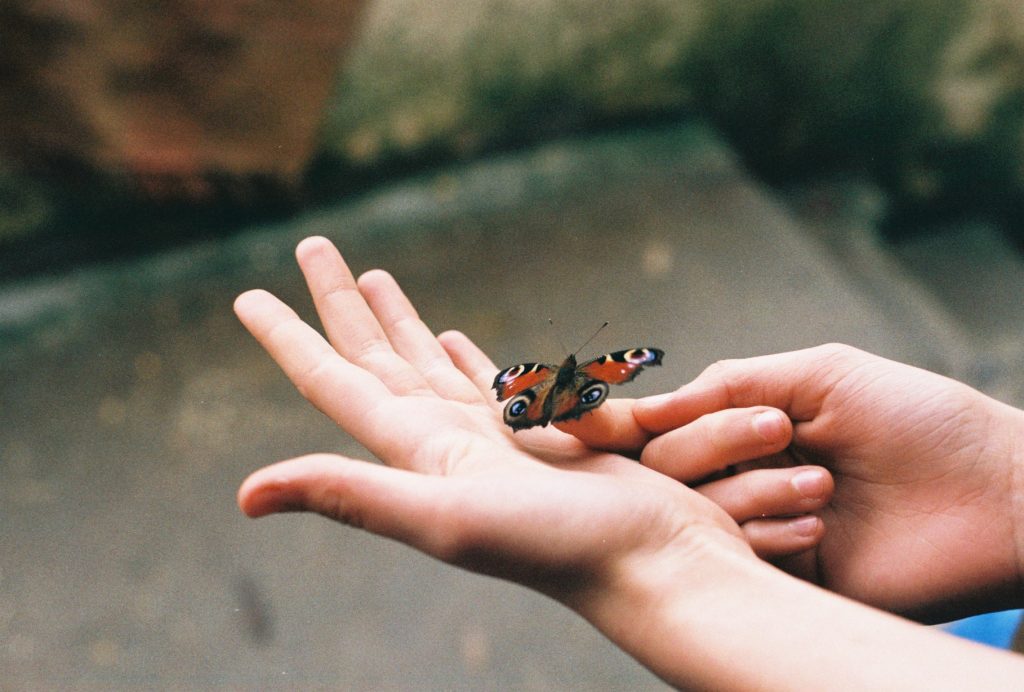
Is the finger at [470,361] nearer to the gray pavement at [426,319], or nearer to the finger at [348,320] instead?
the finger at [348,320]

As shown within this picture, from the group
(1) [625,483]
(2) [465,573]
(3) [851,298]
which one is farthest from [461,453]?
(3) [851,298]

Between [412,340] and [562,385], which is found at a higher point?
[412,340]

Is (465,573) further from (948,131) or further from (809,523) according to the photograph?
(948,131)

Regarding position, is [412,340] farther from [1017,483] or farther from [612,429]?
[1017,483]

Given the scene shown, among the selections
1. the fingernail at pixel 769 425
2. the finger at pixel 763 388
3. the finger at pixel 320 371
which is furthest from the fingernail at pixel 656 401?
the finger at pixel 320 371

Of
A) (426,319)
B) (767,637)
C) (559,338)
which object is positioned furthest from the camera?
(426,319)

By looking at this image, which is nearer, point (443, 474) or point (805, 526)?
point (443, 474)

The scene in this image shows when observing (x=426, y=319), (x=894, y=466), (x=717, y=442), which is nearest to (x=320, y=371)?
(x=717, y=442)
